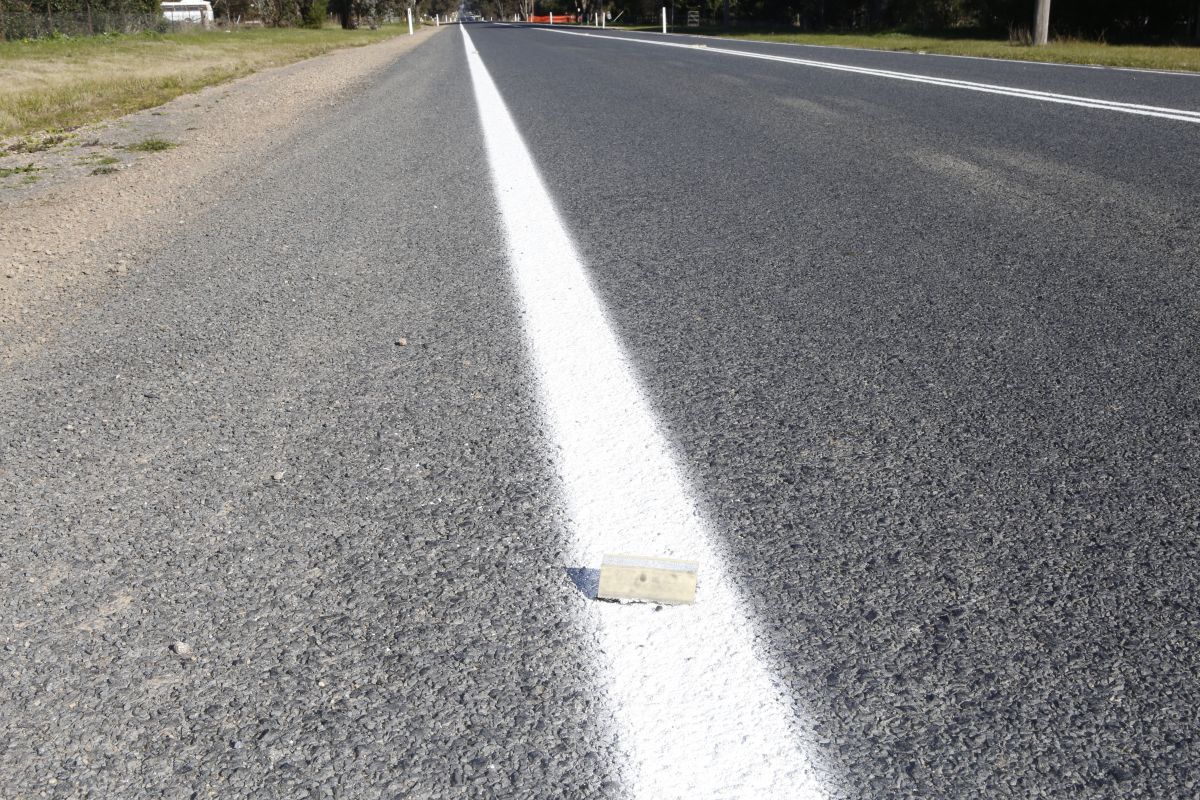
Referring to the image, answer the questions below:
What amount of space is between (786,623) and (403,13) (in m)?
119

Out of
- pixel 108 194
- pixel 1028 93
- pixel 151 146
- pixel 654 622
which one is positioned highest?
pixel 1028 93

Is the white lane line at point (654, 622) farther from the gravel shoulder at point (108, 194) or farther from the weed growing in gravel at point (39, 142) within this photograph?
the weed growing in gravel at point (39, 142)

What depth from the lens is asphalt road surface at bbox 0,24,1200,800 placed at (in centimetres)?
134

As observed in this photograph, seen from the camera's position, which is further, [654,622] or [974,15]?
[974,15]

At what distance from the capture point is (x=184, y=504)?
6.53 feet

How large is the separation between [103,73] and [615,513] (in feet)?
60.2

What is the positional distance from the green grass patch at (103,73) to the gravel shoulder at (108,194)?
85 cm

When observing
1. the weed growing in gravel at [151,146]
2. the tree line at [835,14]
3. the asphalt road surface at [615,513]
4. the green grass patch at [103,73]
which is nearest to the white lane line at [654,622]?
the asphalt road surface at [615,513]

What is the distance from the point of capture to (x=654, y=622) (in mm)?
1598

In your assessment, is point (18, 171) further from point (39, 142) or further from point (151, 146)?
point (39, 142)

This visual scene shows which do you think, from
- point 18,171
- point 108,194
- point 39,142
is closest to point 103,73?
point 39,142

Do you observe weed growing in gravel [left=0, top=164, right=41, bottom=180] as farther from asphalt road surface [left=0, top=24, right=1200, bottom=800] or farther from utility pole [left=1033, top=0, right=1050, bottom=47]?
utility pole [left=1033, top=0, right=1050, bottom=47]

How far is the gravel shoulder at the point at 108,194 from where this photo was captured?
11.7 feet

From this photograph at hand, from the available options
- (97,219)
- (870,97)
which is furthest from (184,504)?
(870,97)
